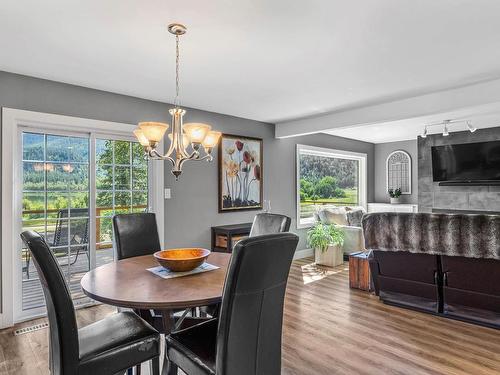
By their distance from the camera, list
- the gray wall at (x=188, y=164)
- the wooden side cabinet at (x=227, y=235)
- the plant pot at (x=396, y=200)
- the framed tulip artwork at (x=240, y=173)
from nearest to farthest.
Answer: the gray wall at (x=188, y=164) < the wooden side cabinet at (x=227, y=235) < the framed tulip artwork at (x=240, y=173) < the plant pot at (x=396, y=200)

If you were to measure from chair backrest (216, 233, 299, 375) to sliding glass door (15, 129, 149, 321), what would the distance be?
249 centimetres

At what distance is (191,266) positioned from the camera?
2.00 meters

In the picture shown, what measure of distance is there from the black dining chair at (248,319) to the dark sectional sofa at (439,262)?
2.10 meters

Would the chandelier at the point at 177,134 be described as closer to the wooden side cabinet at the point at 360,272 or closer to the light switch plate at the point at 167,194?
the light switch plate at the point at 167,194

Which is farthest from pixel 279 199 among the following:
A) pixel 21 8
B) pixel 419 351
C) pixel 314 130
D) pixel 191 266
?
pixel 21 8

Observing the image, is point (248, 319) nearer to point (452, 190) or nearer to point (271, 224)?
point (271, 224)

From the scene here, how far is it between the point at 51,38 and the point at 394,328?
3.64 meters

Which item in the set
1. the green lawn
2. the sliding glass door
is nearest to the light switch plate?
the sliding glass door

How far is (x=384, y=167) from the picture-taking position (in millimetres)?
7836

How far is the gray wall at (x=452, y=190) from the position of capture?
611 cm

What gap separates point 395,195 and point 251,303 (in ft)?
22.5

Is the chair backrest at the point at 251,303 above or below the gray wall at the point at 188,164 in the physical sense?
below

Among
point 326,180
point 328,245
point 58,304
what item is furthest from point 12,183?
point 326,180

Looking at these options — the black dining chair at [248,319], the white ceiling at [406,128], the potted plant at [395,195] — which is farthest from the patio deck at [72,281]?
the potted plant at [395,195]
